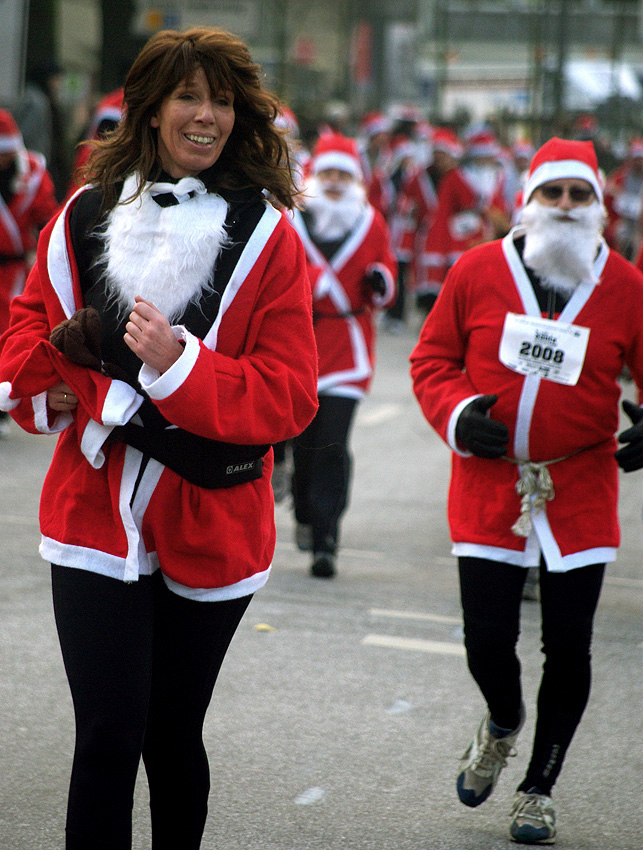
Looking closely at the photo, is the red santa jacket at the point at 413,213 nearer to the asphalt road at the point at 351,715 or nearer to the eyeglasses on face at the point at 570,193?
Result: the asphalt road at the point at 351,715

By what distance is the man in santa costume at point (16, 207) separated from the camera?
29.2 feet

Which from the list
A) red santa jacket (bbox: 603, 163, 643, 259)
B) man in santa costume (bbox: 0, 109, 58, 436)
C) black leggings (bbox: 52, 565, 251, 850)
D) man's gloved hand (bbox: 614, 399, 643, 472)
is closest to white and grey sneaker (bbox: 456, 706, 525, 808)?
man's gloved hand (bbox: 614, 399, 643, 472)

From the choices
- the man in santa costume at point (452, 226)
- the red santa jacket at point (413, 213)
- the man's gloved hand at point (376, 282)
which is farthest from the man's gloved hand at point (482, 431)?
the red santa jacket at point (413, 213)

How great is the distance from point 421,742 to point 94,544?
202 cm

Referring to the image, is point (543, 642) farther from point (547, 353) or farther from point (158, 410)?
point (158, 410)

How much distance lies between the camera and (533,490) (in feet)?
11.8

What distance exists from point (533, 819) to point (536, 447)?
1004 mm

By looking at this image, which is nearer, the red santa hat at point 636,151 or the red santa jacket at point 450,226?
the red santa jacket at point 450,226

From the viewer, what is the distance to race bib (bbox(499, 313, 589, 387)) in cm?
363

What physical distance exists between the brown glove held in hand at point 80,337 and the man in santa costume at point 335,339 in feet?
12.2

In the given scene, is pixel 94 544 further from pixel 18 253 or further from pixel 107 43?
pixel 107 43

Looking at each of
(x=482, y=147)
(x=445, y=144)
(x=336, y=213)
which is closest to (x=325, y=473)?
(x=336, y=213)

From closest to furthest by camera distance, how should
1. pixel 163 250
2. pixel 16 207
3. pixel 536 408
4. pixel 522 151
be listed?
pixel 163 250
pixel 536 408
pixel 16 207
pixel 522 151

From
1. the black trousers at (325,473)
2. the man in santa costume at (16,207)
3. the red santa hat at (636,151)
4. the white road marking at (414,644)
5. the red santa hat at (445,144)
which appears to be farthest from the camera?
the red santa hat at (636,151)
